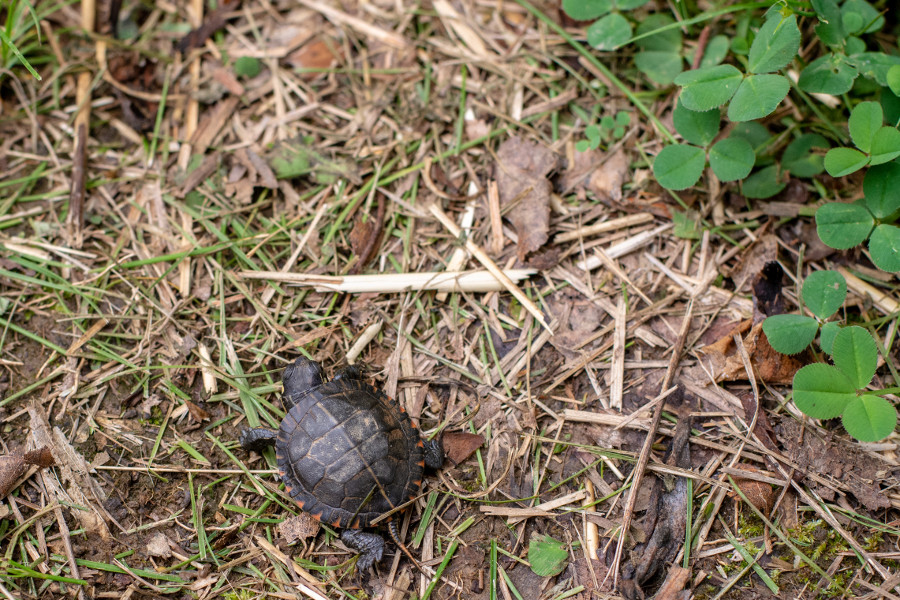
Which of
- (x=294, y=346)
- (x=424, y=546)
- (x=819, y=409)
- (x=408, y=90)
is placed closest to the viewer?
(x=819, y=409)

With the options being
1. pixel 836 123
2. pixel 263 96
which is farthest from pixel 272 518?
pixel 836 123

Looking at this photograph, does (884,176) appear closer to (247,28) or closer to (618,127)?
(618,127)

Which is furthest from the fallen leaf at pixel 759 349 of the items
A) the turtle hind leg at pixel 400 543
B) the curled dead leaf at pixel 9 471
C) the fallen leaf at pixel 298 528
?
the curled dead leaf at pixel 9 471

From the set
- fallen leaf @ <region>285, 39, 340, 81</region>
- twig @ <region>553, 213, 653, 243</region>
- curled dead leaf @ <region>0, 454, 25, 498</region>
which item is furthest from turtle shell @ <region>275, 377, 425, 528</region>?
fallen leaf @ <region>285, 39, 340, 81</region>

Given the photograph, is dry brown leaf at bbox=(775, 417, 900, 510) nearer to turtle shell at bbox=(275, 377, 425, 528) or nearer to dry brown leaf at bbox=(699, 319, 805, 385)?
dry brown leaf at bbox=(699, 319, 805, 385)

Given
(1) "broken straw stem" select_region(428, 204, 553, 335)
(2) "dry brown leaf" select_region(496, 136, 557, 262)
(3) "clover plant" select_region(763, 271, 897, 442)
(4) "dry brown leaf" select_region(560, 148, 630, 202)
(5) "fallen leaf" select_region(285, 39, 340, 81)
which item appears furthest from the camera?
(5) "fallen leaf" select_region(285, 39, 340, 81)

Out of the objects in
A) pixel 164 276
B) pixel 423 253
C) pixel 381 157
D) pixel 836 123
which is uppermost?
pixel 836 123

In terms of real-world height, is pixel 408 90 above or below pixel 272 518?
above
